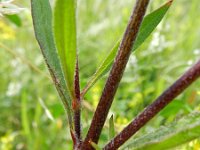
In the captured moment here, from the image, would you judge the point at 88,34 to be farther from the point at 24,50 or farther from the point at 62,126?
the point at 62,126

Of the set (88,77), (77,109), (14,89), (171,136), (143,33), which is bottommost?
(171,136)

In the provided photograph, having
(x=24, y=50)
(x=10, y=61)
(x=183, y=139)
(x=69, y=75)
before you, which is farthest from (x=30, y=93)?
(x=183, y=139)

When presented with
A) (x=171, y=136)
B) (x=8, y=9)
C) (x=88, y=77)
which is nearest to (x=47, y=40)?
(x=8, y=9)

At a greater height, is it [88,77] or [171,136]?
[88,77]

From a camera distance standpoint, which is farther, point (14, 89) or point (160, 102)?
point (14, 89)

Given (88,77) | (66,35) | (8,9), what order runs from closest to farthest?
(66,35) → (8,9) → (88,77)

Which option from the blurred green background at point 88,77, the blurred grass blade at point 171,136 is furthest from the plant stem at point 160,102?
the blurred green background at point 88,77

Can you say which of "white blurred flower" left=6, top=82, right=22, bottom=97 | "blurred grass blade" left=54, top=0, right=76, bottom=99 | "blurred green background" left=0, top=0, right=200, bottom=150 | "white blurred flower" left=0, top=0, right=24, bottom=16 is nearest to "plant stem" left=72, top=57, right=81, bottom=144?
"blurred grass blade" left=54, top=0, right=76, bottom=99

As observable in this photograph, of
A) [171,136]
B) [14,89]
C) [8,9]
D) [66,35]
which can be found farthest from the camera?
[14,89]

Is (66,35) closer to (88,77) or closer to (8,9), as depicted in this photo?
(8,9)
